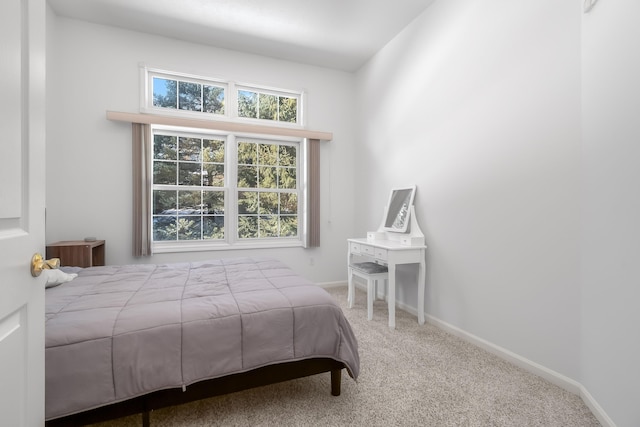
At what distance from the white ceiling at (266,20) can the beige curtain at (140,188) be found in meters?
1.12

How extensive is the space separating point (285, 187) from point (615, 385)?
11.9 ft

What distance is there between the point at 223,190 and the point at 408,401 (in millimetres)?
3158

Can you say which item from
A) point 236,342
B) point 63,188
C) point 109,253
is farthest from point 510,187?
point 63,188

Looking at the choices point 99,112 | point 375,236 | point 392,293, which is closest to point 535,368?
point 392,293

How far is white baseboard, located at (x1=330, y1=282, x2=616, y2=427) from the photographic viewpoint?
1.61 m

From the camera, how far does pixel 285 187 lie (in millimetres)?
4305

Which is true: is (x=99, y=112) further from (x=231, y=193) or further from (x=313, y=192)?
(x=313, y=192)

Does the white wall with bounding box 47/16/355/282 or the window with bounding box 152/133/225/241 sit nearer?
the white wall with bounding box 47/16/355/282

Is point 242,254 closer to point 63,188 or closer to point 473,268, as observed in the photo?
point 63,188

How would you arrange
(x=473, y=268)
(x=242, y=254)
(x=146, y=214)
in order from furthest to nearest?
(x=242, y=254) < (x=146, y=214) < (x=473, y=268)

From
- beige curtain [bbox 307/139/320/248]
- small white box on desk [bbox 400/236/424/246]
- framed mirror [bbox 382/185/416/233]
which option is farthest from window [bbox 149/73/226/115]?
small white box on desk [bbox 400/236/424/246]

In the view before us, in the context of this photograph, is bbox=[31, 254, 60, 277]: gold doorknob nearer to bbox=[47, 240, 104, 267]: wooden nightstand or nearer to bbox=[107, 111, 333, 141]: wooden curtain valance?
bbox=[47, 240, 104, 267]: wooden nightstand

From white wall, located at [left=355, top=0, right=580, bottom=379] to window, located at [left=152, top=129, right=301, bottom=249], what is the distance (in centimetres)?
167

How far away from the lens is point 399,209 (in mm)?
3348
